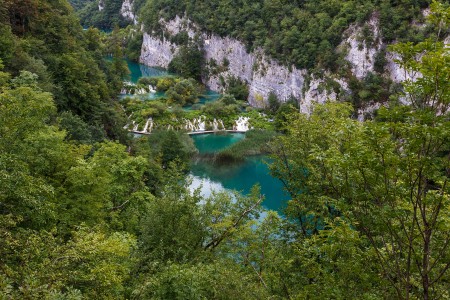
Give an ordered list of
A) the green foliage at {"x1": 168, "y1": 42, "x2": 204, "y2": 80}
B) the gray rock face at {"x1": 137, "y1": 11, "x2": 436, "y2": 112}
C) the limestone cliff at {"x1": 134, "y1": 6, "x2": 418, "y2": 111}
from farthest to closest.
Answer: the green foliage at {"x1": 168, "y1": 42, "x2": 204, "y2": 80}
the gray rock face at {"x1": 137, "y1": 11, "x2": 436, "y2": 112}
the limestone cliff at {"x1": 134, "y1": 6, "x2": 418, "y2": 111}

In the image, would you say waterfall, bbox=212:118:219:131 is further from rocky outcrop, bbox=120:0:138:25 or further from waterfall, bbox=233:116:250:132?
rocky outcrop, bbox=120:0:138:25

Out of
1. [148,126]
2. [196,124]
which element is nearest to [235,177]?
[196,124]

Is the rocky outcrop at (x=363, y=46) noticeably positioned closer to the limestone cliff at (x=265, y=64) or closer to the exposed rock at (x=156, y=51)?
the limestone cliff at (x=265, y=64)

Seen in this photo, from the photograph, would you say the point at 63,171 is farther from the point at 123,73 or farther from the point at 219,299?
the point at 123,73

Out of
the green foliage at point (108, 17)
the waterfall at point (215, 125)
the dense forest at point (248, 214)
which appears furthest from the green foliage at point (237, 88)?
the green foliage at point (108, 17)

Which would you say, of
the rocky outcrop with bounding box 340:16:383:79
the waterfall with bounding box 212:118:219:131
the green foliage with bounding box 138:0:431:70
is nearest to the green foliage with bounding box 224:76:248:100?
the green foliage with bounding box 138:0:431:70

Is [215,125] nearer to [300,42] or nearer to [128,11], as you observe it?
[300,42]
